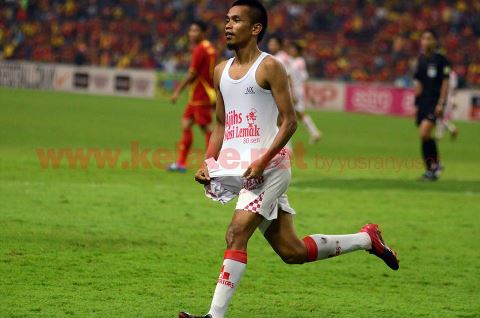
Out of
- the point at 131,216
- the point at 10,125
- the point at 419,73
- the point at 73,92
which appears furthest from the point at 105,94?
the point at 131,216

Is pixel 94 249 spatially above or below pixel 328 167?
above

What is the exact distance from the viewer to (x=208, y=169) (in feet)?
21.8

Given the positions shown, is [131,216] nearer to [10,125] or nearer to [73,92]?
[10,125]

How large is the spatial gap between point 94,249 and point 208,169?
290 cm

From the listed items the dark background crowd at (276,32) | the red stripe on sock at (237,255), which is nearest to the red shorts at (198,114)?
the red stripe on sock at (237,255)

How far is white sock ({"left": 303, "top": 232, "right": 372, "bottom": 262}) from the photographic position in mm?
6977

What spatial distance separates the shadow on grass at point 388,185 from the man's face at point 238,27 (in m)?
8.47

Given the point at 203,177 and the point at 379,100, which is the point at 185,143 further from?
the point at 379,100

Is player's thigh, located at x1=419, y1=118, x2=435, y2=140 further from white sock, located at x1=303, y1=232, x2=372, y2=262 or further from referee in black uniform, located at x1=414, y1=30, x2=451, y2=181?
white sock, located at x1=303, y1=232, x2=372, y2=262

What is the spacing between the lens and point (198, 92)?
16.8 metres

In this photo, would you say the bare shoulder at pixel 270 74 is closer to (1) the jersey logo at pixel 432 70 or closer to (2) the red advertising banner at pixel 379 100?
(1) the jersey logo at pixel 432 70

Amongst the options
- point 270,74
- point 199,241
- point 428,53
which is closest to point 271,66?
point 270,74

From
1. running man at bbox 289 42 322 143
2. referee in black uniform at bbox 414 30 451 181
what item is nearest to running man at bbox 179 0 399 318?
referee in black uniform at bbox 414 30 451 181

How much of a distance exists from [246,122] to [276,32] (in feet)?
120
